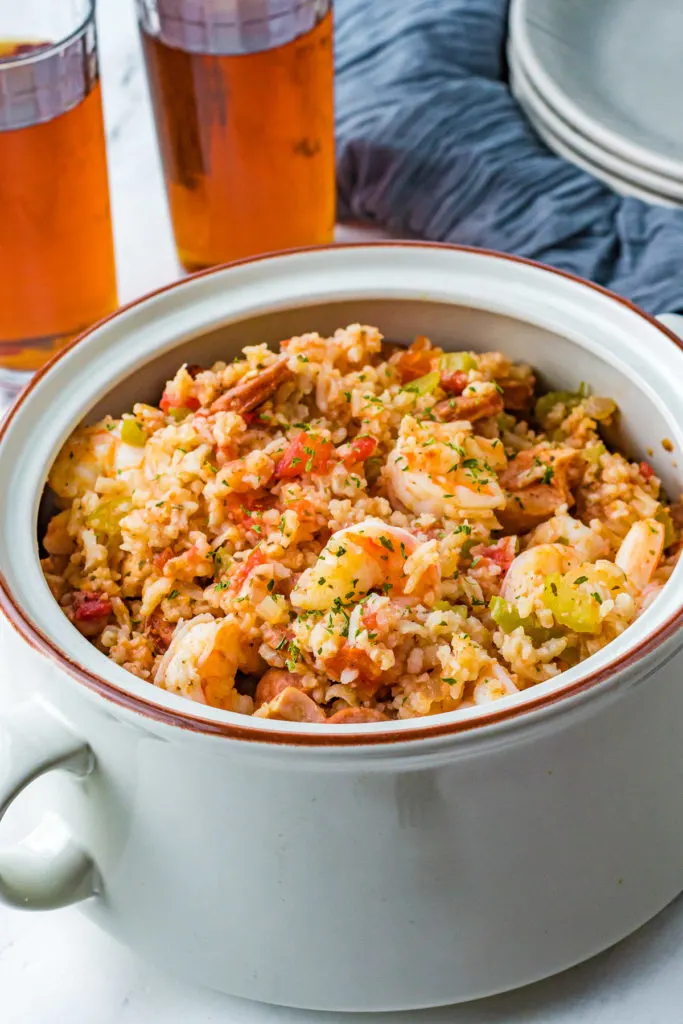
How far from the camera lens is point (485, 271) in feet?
5.02

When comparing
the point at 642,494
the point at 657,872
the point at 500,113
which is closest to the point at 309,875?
the point at 657,872

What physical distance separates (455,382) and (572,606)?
1.25 feet

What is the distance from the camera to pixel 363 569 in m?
1.22

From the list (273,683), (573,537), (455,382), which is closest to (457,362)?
(455,382)

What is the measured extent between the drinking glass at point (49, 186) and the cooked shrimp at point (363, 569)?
819 mm

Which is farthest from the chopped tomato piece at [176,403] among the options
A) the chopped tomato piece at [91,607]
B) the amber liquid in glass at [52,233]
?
the amber liquid in glass at [52,233]

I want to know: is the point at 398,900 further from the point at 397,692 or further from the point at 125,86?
the point at 125,86

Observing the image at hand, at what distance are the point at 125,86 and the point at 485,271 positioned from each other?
129 cm

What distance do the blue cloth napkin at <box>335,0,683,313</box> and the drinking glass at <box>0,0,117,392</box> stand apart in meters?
0.45

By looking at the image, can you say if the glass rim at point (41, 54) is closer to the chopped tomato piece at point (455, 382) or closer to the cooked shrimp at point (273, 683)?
the chopped tomato piece at point (455, 382)

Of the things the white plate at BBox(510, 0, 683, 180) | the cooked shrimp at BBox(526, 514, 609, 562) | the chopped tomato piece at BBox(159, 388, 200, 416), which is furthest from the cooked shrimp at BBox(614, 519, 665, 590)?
the white plate at BBox(510, 0, 683, 180)

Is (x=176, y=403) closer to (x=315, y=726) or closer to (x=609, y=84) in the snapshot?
(x=315, y=726)

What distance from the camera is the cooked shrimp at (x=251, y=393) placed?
143 cm

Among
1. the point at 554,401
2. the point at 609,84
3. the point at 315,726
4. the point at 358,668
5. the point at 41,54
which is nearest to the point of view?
the point at 315,726
